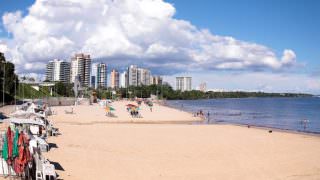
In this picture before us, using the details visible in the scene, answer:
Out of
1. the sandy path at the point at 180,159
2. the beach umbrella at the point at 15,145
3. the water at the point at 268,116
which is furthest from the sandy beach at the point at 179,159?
the water at the point at 268,116

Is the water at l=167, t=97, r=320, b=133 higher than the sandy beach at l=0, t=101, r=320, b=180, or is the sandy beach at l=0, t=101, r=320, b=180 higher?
the sandy beach at l=0, t=101, r=320, b=180

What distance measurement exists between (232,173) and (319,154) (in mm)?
7981

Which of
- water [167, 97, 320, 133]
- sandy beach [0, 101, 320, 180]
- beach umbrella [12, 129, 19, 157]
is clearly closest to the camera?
beach umbrella [12, 129, 19, 157]

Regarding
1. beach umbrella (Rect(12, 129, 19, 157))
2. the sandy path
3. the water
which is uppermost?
beach umbrella (Rect(12, 129, 19, 157))

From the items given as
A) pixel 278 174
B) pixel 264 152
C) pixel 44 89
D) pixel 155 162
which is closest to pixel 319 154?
pixel 264 152

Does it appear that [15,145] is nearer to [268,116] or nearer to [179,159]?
[179,159]

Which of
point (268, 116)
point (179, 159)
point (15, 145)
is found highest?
point (15, 145)

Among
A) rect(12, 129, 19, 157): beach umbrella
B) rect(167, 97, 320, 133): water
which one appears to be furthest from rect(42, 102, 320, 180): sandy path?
rect(167, 97, 320, 133): water

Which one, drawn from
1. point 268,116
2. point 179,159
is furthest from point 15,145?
point 268,116

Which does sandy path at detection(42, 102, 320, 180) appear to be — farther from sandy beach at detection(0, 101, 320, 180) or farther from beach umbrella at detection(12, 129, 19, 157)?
beach umbrella at detection(12, 129, 19, 157)

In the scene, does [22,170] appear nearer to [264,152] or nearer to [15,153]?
[15,153]

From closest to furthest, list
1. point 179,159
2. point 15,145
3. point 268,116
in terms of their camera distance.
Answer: point 15,145 → point 179,159 → point 268,116

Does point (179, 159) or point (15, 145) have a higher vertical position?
point (15, 145)

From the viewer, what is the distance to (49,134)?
71.8 feet
